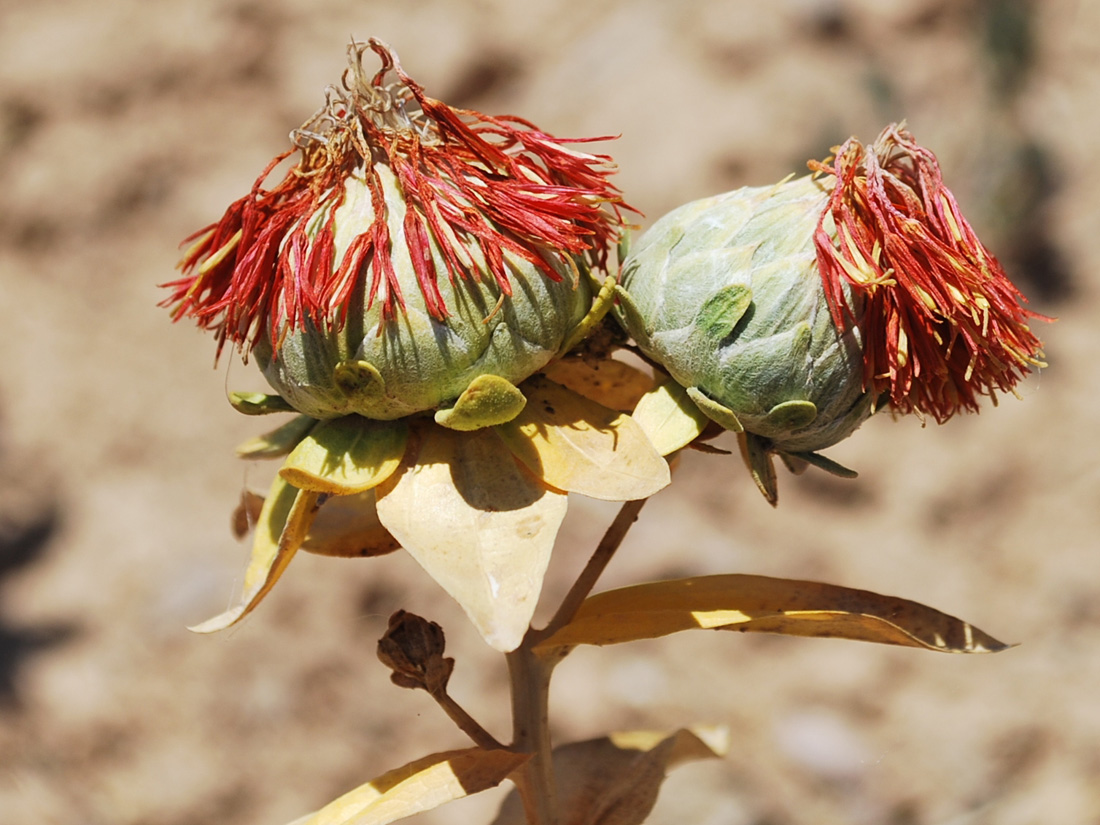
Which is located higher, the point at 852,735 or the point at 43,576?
the point at 43,576

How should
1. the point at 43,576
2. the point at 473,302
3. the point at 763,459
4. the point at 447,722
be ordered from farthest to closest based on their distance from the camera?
1. the point at 43,576
2. the point at 447,722
3. the point at 763,459
4. the point at 473,302

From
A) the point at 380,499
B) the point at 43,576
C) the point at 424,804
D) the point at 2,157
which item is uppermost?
the point at 2,157

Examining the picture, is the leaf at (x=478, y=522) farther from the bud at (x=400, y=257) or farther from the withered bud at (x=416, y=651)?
the withered bud at (x=416, y=651)

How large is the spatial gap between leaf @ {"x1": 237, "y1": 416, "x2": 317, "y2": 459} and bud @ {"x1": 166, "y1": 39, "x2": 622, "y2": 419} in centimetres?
12

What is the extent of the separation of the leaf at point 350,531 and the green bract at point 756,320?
450mm

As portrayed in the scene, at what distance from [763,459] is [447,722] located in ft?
8.28

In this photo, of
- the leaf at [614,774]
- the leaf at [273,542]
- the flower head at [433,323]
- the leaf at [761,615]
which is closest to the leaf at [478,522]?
the flower head at [433,323]

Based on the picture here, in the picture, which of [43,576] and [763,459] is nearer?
[763,459]

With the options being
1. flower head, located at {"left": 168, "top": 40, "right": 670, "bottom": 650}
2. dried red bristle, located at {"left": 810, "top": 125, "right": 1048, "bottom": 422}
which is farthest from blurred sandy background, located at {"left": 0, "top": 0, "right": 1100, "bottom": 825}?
dried red bristle, located at {"left": 810, "top": 125, "right": 1048, "bottom": 422}

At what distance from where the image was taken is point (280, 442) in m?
1.33

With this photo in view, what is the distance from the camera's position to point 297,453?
1.17 m

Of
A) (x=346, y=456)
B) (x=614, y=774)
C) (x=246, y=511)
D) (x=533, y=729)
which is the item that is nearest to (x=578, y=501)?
(x=614, y=774)

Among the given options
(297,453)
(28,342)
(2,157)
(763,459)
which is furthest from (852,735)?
(2,157)

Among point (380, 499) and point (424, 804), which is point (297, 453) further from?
point (424, 804)
